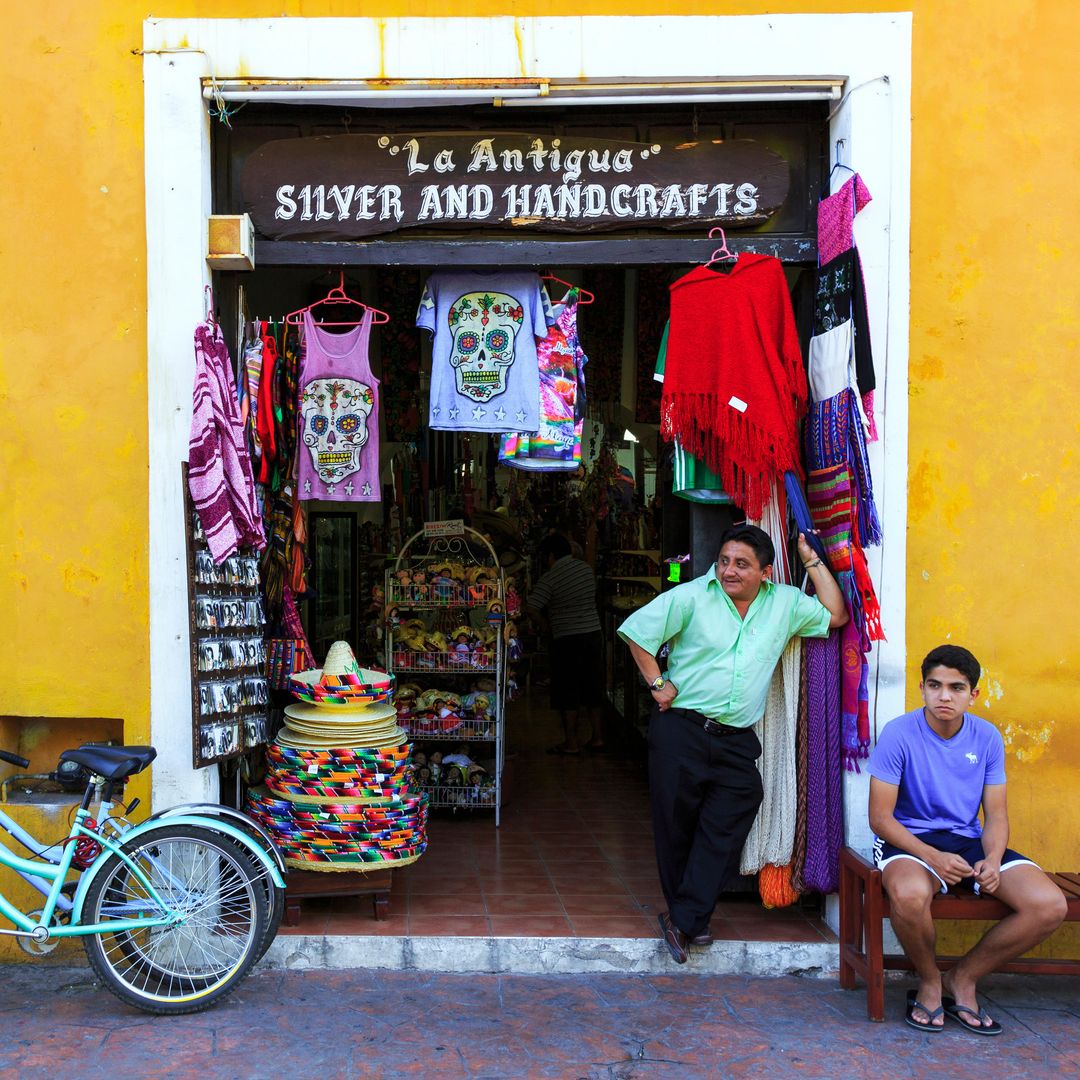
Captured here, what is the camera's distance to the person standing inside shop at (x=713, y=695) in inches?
183

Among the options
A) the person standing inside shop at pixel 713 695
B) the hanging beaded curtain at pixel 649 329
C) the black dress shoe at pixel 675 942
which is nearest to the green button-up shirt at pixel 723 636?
the person standing inside shop at pixel 713 695

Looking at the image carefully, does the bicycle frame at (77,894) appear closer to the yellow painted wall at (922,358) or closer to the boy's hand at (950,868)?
the yellow painted wall at (922,358)

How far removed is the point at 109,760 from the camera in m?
4.19

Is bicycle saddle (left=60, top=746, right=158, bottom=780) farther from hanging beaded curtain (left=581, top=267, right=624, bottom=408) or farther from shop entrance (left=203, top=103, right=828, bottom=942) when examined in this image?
hanging beaded curtain (left=581, top=267, right=624, bottom=408)

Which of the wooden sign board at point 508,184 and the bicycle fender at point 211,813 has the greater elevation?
the wooden sign board at point 508,184

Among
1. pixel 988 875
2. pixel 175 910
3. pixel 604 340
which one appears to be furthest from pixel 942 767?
pixel 604 340

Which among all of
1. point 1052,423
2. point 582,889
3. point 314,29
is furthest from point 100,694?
point 1052,423

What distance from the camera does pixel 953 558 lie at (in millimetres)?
4848

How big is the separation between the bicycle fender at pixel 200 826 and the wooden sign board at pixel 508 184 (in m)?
2.55

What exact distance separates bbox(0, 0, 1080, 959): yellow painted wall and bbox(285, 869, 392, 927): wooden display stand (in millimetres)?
948

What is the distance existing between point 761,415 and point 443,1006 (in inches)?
106

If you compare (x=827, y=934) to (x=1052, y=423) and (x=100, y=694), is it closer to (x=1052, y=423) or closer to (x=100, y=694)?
(x=1052, y=423)

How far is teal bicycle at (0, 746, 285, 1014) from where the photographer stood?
4.16 m

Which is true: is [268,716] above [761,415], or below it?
below
